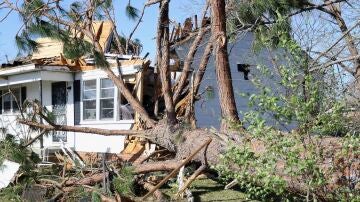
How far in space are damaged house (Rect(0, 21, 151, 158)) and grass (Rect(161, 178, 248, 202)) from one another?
170 inches

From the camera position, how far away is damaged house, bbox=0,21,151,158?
1459 centimetres

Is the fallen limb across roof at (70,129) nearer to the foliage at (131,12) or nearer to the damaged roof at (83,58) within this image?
the foliage at (131,12)

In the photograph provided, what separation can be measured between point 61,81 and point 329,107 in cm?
1330

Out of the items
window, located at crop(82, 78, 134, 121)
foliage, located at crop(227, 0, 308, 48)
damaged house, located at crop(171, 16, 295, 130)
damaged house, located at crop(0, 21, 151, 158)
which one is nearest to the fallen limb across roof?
damaged house, located at crop(171, 16, 295, 130)

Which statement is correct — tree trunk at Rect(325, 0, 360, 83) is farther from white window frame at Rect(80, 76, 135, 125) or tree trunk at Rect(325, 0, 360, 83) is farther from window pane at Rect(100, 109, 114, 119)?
window pane at Rect(100, 109, 114, 119)

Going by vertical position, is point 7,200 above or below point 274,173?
below

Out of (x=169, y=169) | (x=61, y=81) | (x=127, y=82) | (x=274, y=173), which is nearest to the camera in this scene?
(x=274, y=173)

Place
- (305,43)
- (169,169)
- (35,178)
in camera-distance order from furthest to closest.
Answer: (305,43), (35,178), (169,169)

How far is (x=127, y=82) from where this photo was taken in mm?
14727

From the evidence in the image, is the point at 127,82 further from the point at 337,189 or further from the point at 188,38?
the point at 337,189

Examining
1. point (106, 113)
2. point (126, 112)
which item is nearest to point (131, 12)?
point (126, 112)

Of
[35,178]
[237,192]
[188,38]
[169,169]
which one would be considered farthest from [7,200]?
[188,38]

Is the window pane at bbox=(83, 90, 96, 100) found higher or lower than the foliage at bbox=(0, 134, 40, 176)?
higher

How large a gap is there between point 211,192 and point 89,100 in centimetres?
744
